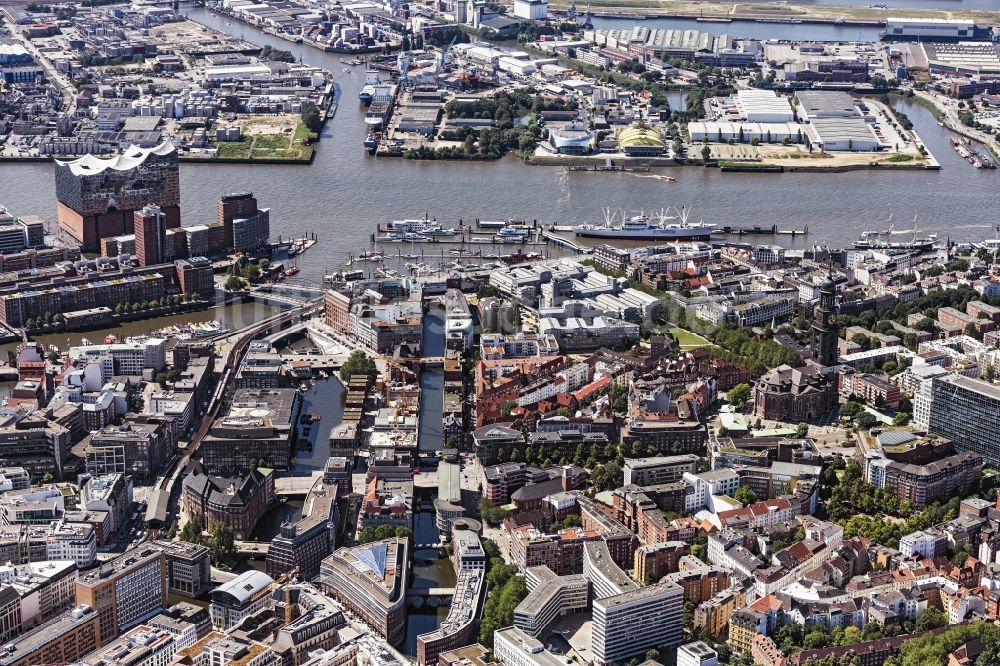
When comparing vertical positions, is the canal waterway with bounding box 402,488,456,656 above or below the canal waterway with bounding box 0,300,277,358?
below

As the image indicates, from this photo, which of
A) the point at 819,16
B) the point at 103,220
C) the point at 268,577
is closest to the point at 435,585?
the point at 268,577

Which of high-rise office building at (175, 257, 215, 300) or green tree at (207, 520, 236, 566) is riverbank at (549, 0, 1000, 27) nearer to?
high-rise office building at (175, 257, 215, 300)

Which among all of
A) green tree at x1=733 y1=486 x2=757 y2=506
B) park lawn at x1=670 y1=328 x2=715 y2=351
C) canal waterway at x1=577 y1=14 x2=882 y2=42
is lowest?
green tree at x1=733 y1=486 x2=757 y2=506

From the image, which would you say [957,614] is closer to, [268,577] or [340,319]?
[268,577]

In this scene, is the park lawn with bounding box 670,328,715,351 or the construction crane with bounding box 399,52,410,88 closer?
the park lawn with bounding box 670,328,715,351

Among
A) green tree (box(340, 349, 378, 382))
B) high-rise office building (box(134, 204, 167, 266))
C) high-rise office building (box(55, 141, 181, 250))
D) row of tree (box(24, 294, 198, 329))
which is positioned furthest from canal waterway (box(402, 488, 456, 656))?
high-rise office building (box(55, 141, 181, 250))

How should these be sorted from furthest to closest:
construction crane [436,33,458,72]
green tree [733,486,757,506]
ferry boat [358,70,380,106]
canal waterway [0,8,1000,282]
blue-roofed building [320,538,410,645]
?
construction crane [436,33,458,72] < ferry boat [358,70,380,106] < canal waterway [0,8,1000,282] < green tree [733,486,757,506] < blue-roofed building [320,538,410,645]

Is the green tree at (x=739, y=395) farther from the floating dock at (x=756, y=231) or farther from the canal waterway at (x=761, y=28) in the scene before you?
the canal waterway at (x=761, y=28)
